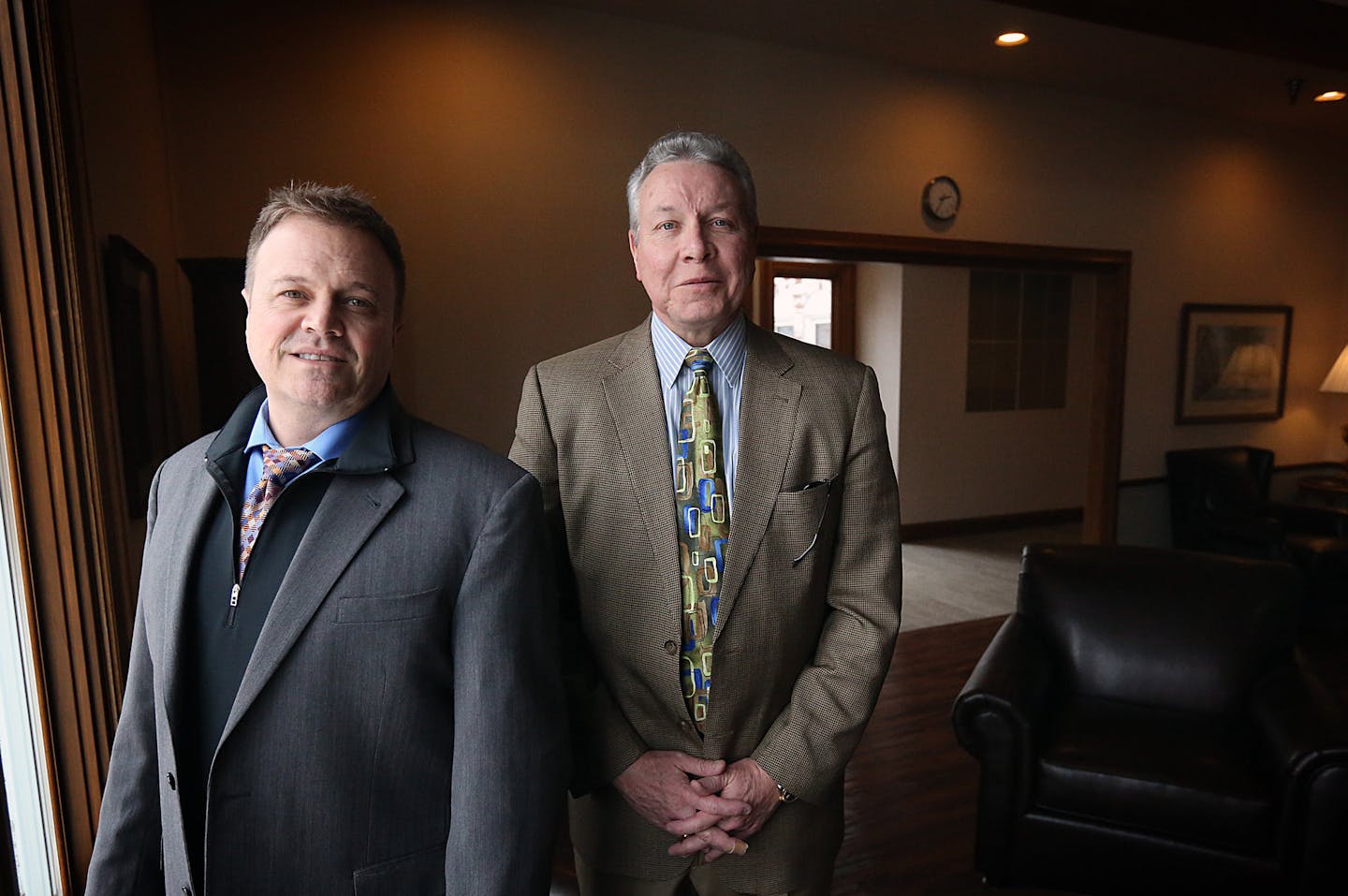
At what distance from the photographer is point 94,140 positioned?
6.56 ft

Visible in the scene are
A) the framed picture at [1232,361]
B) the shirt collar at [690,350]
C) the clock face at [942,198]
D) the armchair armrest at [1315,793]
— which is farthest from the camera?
the framed picture at [1232,361]

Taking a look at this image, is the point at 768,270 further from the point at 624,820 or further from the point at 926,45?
the point at 624,820

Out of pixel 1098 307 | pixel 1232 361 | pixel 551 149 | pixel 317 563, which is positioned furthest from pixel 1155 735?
pixel 1232 361

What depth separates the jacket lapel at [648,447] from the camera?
1.27 metres

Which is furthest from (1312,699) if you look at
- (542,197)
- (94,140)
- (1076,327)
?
(1076,327)

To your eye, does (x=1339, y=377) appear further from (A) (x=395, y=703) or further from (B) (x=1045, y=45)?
(A) (x=395, y=703)

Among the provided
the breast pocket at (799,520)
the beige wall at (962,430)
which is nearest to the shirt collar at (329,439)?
the breast pocket at (799,520)

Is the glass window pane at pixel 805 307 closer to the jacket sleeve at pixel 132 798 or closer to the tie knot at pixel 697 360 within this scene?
the tie knot at pixel 697 360

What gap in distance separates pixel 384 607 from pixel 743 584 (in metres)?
0.55

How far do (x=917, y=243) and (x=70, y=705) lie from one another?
14.0 feet

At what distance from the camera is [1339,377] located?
5805mm

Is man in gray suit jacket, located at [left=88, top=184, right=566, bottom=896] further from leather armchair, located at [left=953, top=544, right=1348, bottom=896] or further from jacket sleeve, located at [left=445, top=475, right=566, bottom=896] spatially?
leather armchair, located at [left=953, top=544, right=1348, bottom=896]

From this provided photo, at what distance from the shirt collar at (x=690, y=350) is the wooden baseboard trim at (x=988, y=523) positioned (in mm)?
5895

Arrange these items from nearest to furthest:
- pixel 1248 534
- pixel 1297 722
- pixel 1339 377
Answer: pixel 1297 722 → pixel 1248 534 → pixel 1339 377
